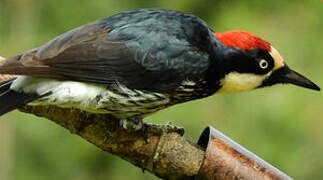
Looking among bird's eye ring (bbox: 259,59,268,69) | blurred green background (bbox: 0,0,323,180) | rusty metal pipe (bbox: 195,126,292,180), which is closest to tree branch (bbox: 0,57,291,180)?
rusty metal pipe (bbox: 195,126,292,180)

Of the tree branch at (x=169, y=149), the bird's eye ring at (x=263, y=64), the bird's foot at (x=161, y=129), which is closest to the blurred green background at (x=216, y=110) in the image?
the bird's eye ring at (x=263, y=64)

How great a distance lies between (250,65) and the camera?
4184 millimetres

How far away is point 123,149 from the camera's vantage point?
12.8 feet

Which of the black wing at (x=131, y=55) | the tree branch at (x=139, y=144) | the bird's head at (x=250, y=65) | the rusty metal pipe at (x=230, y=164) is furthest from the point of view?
the bird's head at (x=250, y=65)

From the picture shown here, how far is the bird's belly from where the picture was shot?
387 centimetres

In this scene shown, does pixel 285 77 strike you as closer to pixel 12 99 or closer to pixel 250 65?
pixel 250 65

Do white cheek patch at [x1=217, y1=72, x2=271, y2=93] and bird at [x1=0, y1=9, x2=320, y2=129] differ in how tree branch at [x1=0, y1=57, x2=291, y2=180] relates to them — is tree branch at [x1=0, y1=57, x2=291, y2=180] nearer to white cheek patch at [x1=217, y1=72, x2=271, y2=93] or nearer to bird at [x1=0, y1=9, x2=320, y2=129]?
bird at [x1=0, y1=9, x2=320, y2=129]

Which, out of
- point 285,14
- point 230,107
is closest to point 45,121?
point 230,107

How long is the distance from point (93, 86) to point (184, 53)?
472mm

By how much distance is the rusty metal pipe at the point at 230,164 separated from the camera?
142 inches

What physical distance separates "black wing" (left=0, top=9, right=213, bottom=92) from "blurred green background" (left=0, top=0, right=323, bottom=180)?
86cm

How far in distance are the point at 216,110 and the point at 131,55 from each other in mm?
1102

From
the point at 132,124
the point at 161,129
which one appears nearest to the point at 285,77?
the point at 161,129

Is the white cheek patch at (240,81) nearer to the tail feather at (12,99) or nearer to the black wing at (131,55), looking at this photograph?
the black wing at (131,55)
